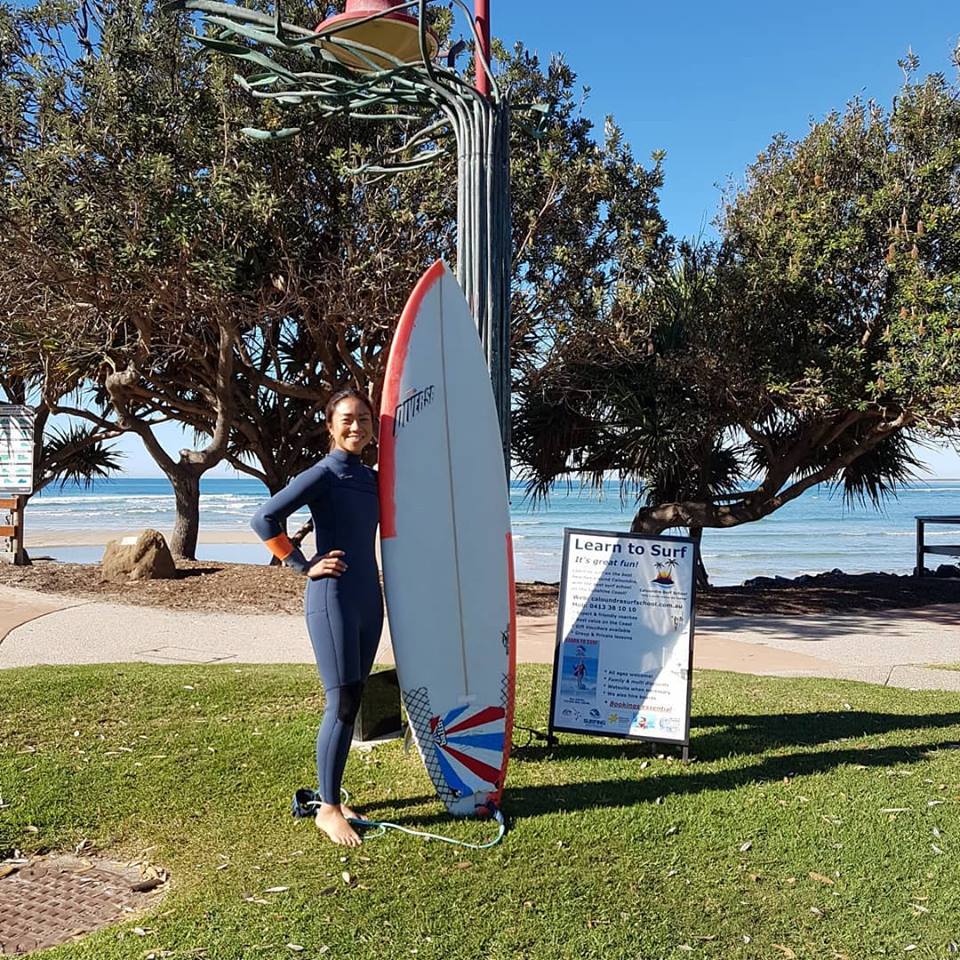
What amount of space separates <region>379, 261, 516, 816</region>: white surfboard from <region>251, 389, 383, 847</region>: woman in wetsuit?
6.1 inches

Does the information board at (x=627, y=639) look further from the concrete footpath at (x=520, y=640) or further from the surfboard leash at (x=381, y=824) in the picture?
the concrete footpath at (x=520, y=640)

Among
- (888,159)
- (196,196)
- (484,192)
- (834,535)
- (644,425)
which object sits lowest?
(834,535)

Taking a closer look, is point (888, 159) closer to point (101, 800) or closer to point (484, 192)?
point (484, 192)

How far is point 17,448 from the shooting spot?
12.4 m

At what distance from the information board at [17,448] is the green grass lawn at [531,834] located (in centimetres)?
714

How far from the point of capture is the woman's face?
3.91 meters

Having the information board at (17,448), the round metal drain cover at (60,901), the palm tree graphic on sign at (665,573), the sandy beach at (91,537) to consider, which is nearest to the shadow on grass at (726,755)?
the palm tree graphic on sign at (665,573)

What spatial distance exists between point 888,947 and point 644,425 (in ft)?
27.4

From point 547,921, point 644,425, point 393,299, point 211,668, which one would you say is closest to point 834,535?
point 644,425

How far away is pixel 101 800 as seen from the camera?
423 centimetres

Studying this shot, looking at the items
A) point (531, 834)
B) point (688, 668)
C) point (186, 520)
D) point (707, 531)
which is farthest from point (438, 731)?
point (707, 531)

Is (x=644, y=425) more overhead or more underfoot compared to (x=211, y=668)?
more overhead

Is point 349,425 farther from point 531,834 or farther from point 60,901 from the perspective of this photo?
point 60,901

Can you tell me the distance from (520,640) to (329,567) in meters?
5.35
